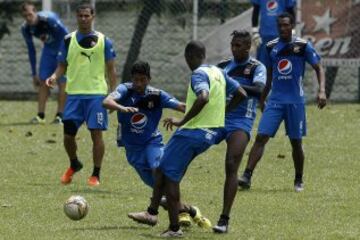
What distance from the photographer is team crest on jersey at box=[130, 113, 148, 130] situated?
34.9 feet

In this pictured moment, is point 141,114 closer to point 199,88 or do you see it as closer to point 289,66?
point 199,88

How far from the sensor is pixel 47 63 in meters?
19.0

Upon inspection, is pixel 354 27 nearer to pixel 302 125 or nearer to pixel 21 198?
pixel 302 125

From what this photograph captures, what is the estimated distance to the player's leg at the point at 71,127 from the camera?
12820 mm

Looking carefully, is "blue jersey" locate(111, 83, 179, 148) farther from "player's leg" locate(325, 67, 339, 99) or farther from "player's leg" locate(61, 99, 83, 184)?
"player's leg" locate(325, 67, 339, 99)

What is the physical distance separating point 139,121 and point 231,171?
3.87 feet

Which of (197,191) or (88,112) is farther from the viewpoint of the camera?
(88,112)

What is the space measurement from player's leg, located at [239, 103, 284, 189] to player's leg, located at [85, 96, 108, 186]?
1.58 metres

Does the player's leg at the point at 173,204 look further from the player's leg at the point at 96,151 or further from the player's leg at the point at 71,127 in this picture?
the player's leg at the point at 71,127

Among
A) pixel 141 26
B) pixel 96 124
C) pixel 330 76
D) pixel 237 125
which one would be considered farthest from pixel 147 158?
pixel 141 26

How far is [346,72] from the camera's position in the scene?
22125mm

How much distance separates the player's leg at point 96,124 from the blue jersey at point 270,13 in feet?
19.5

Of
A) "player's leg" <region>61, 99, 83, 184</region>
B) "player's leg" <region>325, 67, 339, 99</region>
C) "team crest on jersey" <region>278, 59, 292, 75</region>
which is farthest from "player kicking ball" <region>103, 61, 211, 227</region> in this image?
"player's leg" <region>325, 67, 339, 99</region>

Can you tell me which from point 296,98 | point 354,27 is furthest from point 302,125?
point 354,27
